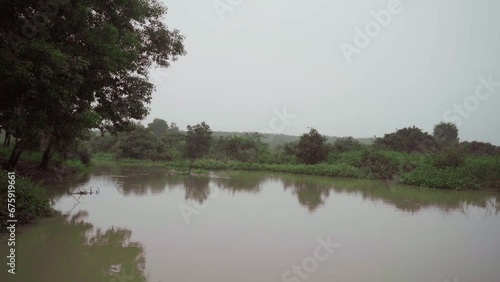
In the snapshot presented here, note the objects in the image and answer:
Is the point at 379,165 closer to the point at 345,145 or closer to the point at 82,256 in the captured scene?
the point at 345,145

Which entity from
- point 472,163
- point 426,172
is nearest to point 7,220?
point 426,172

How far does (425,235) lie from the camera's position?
27.6ft

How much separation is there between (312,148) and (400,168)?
25.1 feet

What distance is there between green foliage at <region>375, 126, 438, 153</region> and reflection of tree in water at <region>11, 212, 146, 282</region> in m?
27.0

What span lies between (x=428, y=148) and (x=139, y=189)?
24247mm

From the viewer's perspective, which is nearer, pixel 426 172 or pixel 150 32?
pixel 150 32

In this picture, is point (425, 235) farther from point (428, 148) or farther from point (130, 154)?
point (130, 154)

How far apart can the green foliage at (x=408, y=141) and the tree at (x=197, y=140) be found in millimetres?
16244

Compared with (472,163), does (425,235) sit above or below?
below

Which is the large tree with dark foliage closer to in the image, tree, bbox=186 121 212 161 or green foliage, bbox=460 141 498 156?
tree, bbox=186 121 212 161

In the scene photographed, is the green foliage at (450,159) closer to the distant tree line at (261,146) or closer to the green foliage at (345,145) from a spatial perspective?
the distant tree line at (261,146)

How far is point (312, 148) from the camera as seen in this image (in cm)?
2883

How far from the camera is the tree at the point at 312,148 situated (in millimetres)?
28922

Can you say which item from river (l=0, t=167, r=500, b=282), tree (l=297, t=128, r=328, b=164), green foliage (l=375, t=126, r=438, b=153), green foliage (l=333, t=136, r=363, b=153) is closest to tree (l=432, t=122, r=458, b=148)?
green foliage (l=375, t=126, r=438, b=153)
